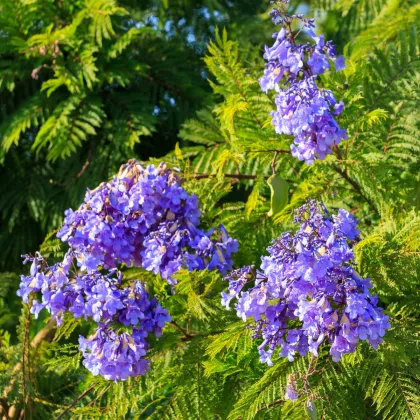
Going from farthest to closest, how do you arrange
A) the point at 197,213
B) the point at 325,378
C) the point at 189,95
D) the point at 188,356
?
the point at 189,95 → the point at 197,213 → the point at 188,356 → the point at 325,378

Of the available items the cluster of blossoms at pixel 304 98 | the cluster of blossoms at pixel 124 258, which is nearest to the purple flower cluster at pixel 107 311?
the cluster of blossoms at pixel 124 258

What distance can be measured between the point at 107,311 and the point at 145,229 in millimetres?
282

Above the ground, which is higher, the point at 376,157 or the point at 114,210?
the point at 376,157

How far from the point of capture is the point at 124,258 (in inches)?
75.2

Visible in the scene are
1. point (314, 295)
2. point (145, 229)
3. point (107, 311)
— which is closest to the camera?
point (314, 295)

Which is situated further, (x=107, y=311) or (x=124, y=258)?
(x=124, y=258)

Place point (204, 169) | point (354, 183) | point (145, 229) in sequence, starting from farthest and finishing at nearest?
point (204, 169)
point (354, 183)
point (145, 229)

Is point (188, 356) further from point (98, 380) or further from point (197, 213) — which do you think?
point (197, 213)

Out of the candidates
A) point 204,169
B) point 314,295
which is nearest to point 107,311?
point 314,295

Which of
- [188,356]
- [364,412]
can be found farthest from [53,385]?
[364,412]

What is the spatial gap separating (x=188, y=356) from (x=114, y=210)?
16.2 inches

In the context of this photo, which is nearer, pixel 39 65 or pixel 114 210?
pixel 114 210

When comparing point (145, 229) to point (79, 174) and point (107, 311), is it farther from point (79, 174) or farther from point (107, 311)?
point (79, 174)

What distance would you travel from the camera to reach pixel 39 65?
294cm
